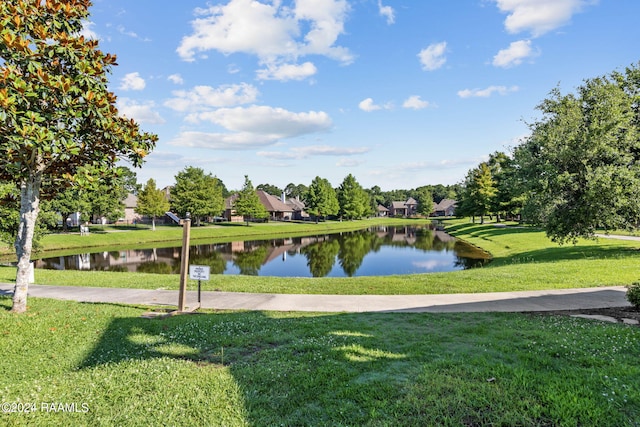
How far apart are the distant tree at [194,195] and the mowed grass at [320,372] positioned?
49.8m

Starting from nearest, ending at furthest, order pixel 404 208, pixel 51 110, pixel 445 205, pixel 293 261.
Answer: pixel 51 110, pixel 293 261, pixel 445 205, pixel 404 208

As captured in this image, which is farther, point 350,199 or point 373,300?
point 350,199

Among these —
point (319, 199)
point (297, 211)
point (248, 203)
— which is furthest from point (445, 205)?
point (248, 203)

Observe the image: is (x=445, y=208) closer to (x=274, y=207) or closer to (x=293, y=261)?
(x=274, y=207)

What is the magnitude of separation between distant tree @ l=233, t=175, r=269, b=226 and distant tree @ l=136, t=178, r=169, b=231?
41.5 feet

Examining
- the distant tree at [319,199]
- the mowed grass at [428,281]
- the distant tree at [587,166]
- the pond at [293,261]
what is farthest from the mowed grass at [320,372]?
the distant tree at [319,199]

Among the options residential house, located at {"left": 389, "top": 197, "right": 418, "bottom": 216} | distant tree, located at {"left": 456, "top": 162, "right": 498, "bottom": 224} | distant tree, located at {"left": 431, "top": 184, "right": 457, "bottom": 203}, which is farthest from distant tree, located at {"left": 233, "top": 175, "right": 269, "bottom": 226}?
distant tree, located at {"left": 431, "top": 184, "right": 457, "bottom": 203}

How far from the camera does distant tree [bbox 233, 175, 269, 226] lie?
63.7 m

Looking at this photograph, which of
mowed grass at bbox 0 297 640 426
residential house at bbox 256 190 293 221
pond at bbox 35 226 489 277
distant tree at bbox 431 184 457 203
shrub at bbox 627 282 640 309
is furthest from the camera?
distant tree at bbox 431 184 457 203

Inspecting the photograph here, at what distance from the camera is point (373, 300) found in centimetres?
1052

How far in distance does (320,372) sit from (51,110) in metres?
7.75

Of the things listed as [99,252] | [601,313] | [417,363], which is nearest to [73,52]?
A: [417,363]

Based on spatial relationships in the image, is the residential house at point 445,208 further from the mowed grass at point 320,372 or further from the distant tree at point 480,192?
the mowed grass at point 320,372

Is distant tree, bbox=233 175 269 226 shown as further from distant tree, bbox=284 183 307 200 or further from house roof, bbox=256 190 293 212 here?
distant tree, bbox=284 183 307 200
